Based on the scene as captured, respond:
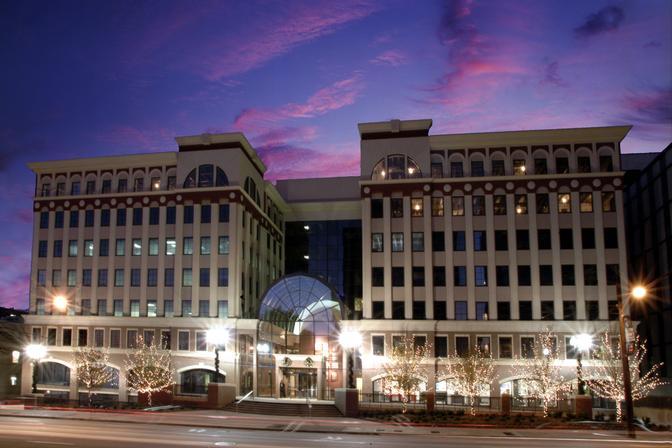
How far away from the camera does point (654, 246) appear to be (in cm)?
6494

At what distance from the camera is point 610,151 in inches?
2559

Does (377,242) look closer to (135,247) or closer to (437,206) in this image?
(437,206)

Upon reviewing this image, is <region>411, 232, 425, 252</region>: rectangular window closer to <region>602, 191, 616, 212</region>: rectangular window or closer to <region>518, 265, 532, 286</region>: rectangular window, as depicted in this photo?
<region>518, 265, 532, 286</region>: rectangular window

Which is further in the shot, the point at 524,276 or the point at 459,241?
the point at 459,241

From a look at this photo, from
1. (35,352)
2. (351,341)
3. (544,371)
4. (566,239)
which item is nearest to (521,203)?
(566,239)

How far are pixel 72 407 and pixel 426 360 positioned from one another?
2967 cm

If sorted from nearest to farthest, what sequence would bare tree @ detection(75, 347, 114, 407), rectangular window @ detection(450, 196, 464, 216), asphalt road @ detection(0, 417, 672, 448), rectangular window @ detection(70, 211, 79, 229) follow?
asphalt road @ detection(0, 417, 672, 448) → bare tree @ detection(75, 347, 114, 407) → rectangular window @ detection(450, 196, 464, 216) → rectangular window @ detection(70, 211, 79, 229)

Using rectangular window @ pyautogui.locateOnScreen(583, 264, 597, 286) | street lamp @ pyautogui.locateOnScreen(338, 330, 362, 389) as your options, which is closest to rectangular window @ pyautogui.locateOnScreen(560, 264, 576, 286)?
rectangular window @ pyautogui.locateOnScreen(583, 264, 597, 286)

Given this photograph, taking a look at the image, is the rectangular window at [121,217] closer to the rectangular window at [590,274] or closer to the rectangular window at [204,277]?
the rectangular window at [204,277]

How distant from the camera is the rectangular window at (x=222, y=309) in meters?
68.2

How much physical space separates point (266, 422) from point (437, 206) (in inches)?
1154

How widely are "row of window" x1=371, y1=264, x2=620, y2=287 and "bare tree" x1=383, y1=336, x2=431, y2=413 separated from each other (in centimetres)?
588

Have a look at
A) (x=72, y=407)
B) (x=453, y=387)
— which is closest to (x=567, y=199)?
(x=453, y=387)

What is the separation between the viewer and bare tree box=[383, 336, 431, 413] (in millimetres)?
55375
